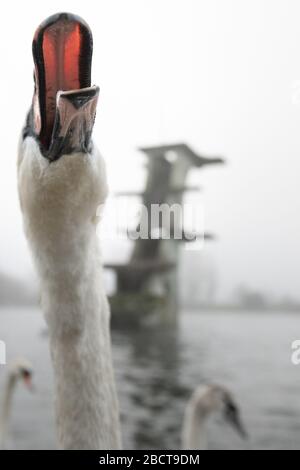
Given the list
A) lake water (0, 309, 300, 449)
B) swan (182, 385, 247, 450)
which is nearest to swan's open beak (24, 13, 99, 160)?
swan (182, 385, 247, 450)

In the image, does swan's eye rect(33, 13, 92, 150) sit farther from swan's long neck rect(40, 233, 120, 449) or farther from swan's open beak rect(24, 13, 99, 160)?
swan's long neck rect(40, 233, 120, 449)

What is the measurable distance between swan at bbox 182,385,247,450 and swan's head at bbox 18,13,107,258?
3.97ft

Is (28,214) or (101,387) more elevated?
(28,214)

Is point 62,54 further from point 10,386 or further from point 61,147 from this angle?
point 10,386

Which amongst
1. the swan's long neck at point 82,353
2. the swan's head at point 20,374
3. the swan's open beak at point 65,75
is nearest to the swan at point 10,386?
the swan's head at point 20,374

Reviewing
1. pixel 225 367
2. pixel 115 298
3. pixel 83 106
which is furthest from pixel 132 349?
pixel 83 106

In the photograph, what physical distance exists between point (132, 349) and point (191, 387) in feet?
3.63

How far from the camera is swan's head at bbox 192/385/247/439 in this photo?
172 cm

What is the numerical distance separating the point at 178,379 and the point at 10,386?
2.21m

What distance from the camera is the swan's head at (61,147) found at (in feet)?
1.17

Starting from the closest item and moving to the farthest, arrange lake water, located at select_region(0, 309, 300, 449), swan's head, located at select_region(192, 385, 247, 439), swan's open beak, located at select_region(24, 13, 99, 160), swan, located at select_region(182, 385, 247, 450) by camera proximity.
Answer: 1. swan's open beak, located at select_region(24, 13, 99, 160)
2. swan, located at select_region(182, 385, 247, 450)
3. swan's head, located at select_region(192, 385, 247, 439)
4. lake water, located at select_region(0, 309, 300, 449)

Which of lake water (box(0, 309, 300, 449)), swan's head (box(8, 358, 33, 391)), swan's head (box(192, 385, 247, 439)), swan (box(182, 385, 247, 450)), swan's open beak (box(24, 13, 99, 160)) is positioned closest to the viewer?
swan's open beak (box(24, 13, 99, 160))

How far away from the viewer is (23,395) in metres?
3.59
